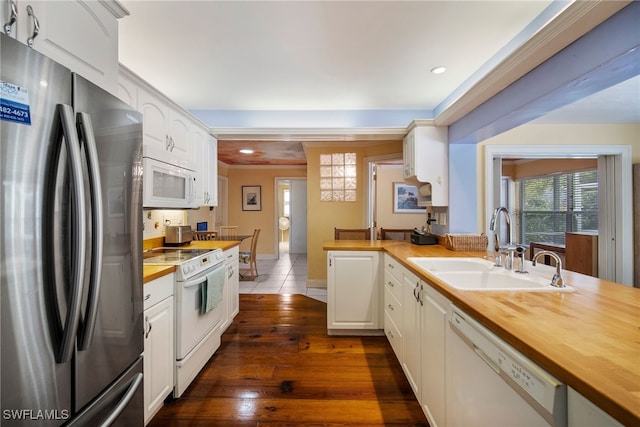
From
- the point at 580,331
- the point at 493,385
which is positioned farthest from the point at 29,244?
the point at 580,331

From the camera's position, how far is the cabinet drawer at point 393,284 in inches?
80.1

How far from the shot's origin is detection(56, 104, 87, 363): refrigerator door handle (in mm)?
737

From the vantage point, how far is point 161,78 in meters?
2.33

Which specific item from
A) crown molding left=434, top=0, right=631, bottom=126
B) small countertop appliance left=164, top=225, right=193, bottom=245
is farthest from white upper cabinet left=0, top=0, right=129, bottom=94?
crown molding left=434, top=0, right=631, bottom=126

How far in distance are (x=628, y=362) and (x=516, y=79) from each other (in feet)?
5.50

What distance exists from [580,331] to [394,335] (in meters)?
1.52

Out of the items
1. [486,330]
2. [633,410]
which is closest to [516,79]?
[486,330]

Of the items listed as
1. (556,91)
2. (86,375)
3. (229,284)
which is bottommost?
(229,284)

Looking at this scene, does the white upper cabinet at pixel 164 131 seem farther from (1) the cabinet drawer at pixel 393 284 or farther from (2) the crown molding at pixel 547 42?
(2) the crown molding at pixel 547 42

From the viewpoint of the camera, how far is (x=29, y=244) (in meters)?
0.69

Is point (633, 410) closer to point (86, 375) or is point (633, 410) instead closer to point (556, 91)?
point (86, 375)

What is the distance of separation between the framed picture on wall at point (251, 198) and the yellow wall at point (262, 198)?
0.08 metres

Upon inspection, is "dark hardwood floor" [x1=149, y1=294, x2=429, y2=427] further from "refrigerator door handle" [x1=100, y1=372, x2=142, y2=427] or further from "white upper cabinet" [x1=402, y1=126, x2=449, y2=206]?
"white upper cabinet" [x1=402, y1=126, x2=449, y2=206]

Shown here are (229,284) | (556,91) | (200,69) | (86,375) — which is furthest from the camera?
(229,284)
